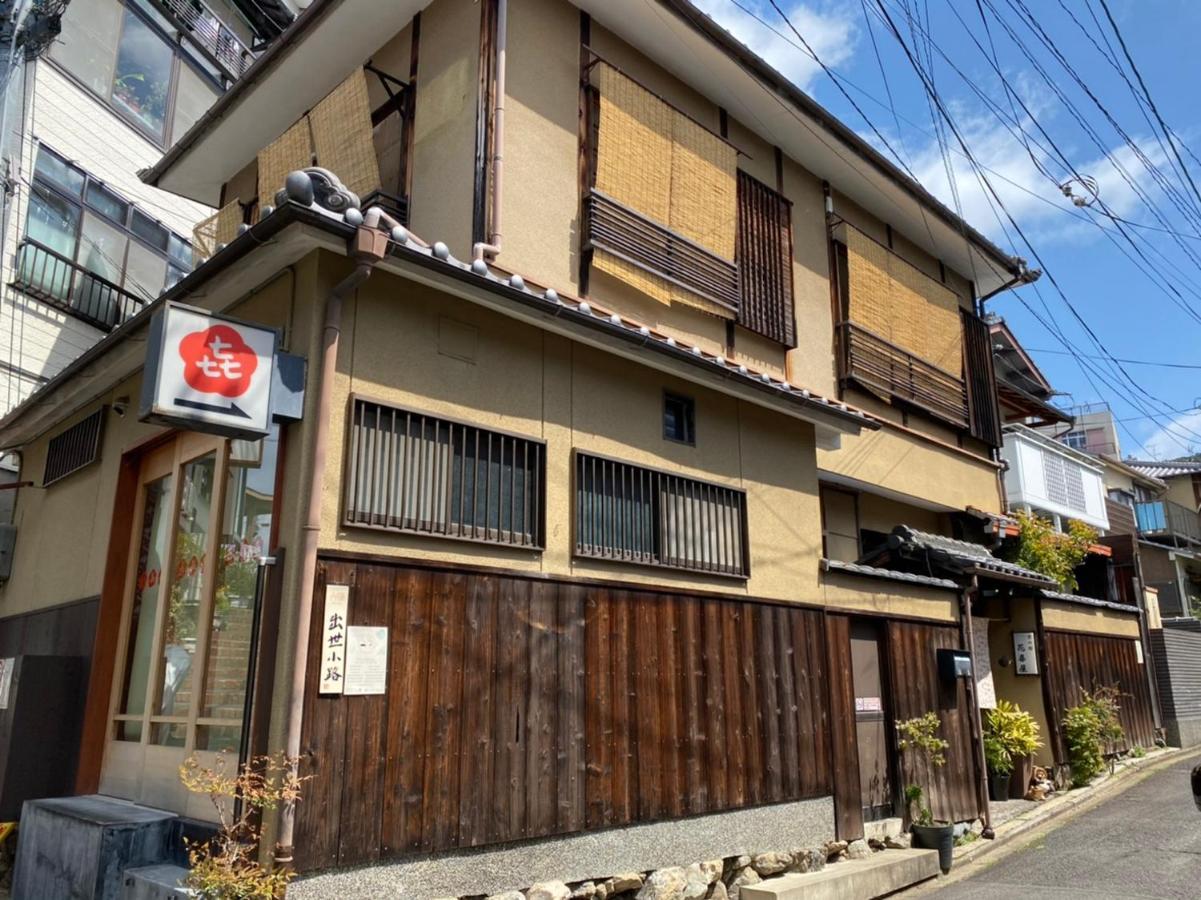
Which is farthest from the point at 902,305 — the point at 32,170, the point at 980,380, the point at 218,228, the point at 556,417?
the point at 32,170

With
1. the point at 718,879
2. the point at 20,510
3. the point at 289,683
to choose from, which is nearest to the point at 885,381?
the point at 718,879

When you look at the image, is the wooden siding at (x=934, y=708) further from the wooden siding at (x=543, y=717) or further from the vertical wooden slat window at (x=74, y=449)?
the vertical wooden slat window at (x=74, y=449)

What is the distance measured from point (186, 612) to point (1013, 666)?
12.5 m

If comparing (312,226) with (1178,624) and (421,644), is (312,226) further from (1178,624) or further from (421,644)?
(1178,624)

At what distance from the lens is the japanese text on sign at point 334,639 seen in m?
6.03

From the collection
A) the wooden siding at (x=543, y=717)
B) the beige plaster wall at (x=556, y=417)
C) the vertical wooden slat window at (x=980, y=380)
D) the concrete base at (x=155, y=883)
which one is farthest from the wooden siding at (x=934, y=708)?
the concrete base at (x=155, y=883)

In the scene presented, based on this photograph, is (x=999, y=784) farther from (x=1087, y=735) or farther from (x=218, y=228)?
(x=218, y=228)

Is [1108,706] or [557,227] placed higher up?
[557,227]

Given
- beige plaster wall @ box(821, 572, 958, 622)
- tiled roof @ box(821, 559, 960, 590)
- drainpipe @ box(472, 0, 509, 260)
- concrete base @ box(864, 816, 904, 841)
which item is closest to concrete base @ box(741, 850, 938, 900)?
concrete base @ box(864, 816, 904, 841)

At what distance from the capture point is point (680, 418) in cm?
938

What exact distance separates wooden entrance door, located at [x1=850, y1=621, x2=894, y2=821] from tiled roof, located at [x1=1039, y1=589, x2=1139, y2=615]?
5.17m

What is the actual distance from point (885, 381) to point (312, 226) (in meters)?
10.5

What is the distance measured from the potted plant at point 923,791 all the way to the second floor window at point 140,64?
53.0ft

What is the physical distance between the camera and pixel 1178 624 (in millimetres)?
23344
